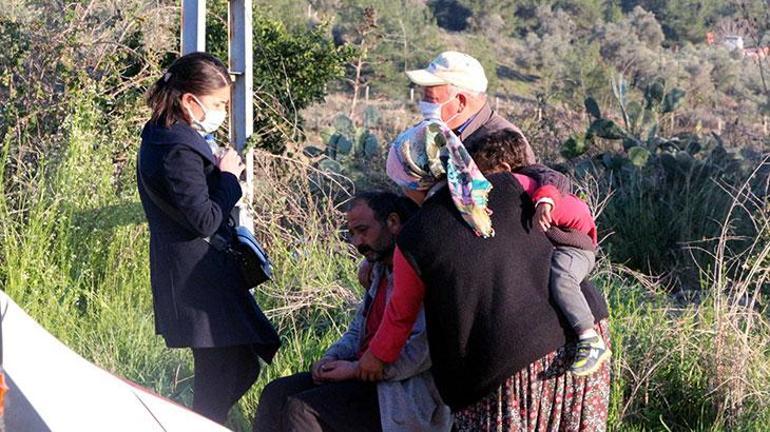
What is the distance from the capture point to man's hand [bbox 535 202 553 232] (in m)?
3.52

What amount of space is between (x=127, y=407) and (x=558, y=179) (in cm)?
156

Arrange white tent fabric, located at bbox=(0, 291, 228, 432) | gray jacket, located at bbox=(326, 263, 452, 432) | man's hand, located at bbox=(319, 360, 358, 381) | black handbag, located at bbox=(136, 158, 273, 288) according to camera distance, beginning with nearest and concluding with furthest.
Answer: white tent fabric, located at bbox=(0, 291, 228, 432) → gray jacket, located at bbox=(326, 263, 452, 432) → man's hand, located at bbox=(319, 360, 358, 381) → black handbag, located at bbox=(136, 158, 273, 288)

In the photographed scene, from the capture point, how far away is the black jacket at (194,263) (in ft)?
13.2

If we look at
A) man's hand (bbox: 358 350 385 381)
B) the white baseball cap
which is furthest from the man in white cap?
man's hand (bbox: 358 350 385 381)

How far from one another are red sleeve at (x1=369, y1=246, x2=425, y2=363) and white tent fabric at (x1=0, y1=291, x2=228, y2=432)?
900 mm

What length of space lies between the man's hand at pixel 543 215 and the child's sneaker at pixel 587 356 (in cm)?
38

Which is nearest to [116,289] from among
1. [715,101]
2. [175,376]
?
[175,376]

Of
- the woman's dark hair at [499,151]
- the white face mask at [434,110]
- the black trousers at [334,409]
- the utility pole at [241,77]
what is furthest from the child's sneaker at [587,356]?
the utility pole at [241,77]

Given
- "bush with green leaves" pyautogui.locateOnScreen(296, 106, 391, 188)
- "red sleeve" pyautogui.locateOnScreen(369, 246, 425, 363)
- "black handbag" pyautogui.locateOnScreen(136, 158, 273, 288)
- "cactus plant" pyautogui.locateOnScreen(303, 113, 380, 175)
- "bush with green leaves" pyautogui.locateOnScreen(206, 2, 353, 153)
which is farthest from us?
"cactus plant" pyautogui.locateOnScreen(303, 113, 380, 175)

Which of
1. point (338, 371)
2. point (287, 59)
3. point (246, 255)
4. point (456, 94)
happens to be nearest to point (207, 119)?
point (246, 255)

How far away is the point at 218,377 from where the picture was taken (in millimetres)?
4285

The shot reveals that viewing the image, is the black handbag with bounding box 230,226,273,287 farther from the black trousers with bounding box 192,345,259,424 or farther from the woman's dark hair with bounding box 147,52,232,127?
the woman's dark hair with bounding box 147,52,232,127

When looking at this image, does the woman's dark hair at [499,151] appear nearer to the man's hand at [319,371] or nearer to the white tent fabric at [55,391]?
the man's hand at [319,371]

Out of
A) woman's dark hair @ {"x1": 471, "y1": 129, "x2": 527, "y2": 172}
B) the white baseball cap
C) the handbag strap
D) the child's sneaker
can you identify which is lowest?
the child's sneaker
